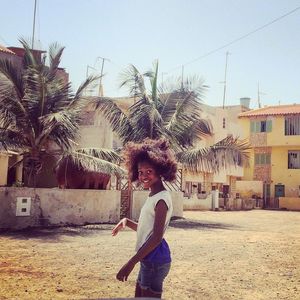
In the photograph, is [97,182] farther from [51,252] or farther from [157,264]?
[157,264]

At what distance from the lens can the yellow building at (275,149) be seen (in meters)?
40.8

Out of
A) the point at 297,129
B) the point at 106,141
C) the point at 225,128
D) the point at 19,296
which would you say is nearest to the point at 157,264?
the point at 19,296

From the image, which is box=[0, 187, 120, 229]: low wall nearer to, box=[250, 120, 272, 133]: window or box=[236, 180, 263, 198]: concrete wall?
box=[236, 180, 263, 198]: concrete wall

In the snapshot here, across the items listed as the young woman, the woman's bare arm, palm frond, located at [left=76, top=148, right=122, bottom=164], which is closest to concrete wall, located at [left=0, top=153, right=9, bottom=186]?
palm frond, located at [left=76, top=148, right=122, bottom=164]

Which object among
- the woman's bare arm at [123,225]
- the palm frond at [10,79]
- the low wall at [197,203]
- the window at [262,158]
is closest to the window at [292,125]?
the window at [262,158]

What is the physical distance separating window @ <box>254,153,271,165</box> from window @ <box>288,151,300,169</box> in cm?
195

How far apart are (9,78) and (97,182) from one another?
5.34 meters

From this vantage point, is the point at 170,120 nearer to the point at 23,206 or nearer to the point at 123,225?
the point at 23,206

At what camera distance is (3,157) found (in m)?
21.5

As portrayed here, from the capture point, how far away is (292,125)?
134ft

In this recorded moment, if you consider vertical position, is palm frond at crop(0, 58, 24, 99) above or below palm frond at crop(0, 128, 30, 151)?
above

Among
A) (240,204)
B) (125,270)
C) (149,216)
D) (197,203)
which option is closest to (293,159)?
(240,204)

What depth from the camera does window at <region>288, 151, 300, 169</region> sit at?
41188 mm

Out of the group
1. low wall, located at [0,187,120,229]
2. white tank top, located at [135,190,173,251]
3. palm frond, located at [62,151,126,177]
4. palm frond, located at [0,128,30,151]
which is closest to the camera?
white tank top, located at [135,190,173,251]
